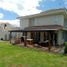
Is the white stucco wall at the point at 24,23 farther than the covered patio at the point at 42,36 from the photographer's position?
Yes

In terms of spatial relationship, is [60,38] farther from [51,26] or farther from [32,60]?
[32,60]

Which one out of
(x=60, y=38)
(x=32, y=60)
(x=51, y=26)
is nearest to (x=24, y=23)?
(x=51, y=26)

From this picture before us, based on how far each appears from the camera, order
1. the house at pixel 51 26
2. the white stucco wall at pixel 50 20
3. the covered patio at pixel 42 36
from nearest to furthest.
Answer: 1. the covered patio at pixel 42 36
2. the house at pixel 51 26
3. the white stucco wall at pixel 50 20

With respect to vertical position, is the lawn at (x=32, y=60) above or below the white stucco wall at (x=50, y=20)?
below

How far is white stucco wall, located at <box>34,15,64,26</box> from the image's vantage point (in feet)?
103

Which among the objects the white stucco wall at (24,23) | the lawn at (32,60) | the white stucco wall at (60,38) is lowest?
the lawn at (32,60)

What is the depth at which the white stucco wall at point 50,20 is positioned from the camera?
31.4 metres

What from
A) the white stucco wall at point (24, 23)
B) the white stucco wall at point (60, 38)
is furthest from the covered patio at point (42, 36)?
the white stucco wall at point (24, 23)

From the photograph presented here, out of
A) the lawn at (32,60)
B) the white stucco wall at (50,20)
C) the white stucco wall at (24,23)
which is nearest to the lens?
the lawn at (32,60)

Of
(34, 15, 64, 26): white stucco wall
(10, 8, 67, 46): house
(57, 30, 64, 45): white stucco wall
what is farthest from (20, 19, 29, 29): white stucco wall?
(57, 30, 64, 45): white stucco wall

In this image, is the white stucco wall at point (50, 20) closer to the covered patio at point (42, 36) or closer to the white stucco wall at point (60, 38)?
the covered patio at point (42, 36)

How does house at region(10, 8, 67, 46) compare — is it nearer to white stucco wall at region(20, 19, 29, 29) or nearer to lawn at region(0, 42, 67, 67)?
white stucco wall at region(20, 19, 29, 29)

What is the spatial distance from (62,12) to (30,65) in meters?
17.8

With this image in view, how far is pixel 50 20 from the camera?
109ft
